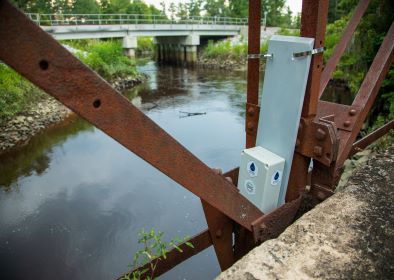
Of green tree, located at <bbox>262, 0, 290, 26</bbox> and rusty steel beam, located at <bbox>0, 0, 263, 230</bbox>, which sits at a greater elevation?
green tree, located at <bbox>262, 0, 290, 26</bbox>

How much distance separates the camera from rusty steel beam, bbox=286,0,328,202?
1.60m

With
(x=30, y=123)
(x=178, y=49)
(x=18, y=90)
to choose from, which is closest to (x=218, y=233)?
(x=30, y=123)

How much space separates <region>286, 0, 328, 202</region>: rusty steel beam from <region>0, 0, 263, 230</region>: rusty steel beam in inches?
26.3

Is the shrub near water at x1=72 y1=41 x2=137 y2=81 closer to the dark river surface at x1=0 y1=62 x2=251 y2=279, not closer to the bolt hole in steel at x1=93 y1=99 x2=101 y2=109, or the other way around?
the dark river surface at x1=0 y1=62 x2=251 y2=279

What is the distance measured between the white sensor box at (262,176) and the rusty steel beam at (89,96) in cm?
51

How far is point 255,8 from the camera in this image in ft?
6.10

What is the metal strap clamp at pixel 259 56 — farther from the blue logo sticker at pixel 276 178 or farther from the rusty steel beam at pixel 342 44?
the rusty steel beam at pixel 342 44

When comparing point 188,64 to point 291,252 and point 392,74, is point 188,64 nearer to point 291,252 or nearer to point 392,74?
point 392,74

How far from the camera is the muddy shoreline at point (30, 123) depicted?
10.1 meters

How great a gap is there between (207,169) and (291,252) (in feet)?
1.69

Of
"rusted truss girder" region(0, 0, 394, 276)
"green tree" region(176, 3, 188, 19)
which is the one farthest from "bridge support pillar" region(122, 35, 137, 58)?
"green tree" region(176, 3, 188, 19)

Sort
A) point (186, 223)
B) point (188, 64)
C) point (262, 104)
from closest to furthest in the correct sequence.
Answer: point (262, 104), point (186, 223), point (188, 64)

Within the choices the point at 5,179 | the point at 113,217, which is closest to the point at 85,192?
the point at 113,217

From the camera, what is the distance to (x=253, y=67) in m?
2.05
